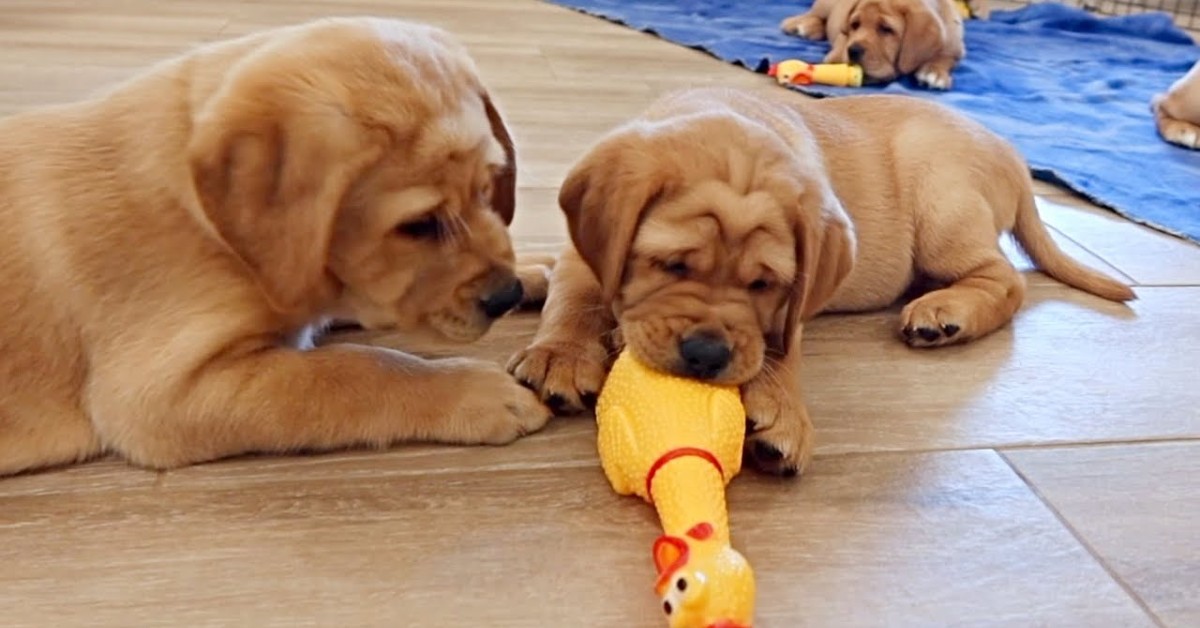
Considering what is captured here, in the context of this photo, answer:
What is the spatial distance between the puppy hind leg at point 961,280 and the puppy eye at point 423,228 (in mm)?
1093

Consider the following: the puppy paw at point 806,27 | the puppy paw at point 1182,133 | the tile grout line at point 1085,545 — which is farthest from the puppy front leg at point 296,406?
the puppy paw at point 806,27

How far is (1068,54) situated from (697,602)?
18.3 feet

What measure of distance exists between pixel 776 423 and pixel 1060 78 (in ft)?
14.0

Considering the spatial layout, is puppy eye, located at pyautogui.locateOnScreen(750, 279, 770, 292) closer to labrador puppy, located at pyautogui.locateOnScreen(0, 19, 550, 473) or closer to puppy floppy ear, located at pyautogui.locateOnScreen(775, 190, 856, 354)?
puppy floppy ear, located at pyautogui.locateOnScreen(775, 190, 856, 354)

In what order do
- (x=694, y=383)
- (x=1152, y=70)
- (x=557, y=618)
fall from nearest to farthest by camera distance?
1. (x=557, y=618)
2. (x=694, y=383)
3. (x=1152, y=70)

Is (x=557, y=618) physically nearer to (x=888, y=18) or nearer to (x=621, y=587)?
(x=621, y=587)

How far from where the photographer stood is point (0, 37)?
4719mm

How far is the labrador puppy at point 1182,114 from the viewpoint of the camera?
14.1 ft

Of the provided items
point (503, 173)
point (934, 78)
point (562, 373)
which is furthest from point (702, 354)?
point (934, 78)

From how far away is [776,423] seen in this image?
5.83 feet

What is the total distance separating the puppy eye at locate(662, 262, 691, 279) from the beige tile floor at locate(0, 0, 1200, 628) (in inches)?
11.8

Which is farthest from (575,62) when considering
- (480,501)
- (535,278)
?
(480,501)

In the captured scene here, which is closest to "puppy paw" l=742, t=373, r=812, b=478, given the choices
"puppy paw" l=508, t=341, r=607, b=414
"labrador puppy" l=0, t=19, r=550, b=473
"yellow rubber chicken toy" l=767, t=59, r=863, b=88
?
"puppy paw" l=508, t=341, r=607, b=414

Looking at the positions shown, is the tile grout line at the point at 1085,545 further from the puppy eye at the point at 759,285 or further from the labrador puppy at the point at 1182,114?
the labrador puppy at the point at 1182,114
